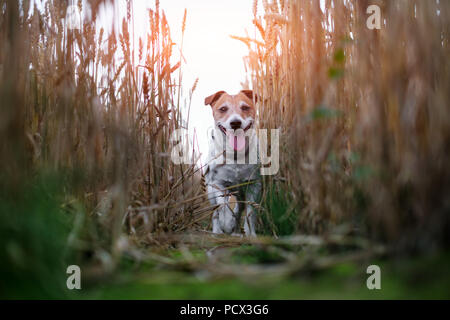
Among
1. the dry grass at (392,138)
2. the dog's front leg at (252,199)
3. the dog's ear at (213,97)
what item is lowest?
the dog's front leg at (252,199)

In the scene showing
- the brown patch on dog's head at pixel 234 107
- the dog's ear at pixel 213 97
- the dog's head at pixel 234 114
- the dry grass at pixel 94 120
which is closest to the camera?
the dry grass at pixel 94 120

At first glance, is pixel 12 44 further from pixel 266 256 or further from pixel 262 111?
pixel 262 111

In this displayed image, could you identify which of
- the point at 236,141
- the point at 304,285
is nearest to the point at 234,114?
the point at 236,141

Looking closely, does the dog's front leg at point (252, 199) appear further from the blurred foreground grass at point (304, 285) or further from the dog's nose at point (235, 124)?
the blurred foreground grass at point (304, 285)

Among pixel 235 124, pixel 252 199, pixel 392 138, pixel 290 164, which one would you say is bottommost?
pixel 252 199

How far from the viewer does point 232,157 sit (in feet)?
11.6

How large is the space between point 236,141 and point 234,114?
1.13ft

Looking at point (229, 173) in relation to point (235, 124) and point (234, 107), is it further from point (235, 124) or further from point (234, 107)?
point (234, 107)

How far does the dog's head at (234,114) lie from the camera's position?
364cm

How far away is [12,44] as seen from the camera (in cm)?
106

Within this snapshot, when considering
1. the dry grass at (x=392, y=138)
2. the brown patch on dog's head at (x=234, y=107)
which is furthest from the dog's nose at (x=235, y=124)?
the dry grass at (x=392, y=138)

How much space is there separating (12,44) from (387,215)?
1205 millimetres

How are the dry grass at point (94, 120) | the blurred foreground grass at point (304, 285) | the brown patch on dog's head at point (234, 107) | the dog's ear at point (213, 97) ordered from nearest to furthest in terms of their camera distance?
1. the blurred foreground grass at point (304, 285)
2. the dry grass at point (94, 120)
3. the brown patch on dog's head at point (234, 107)
4. the dog's ear at point (213, 97)
